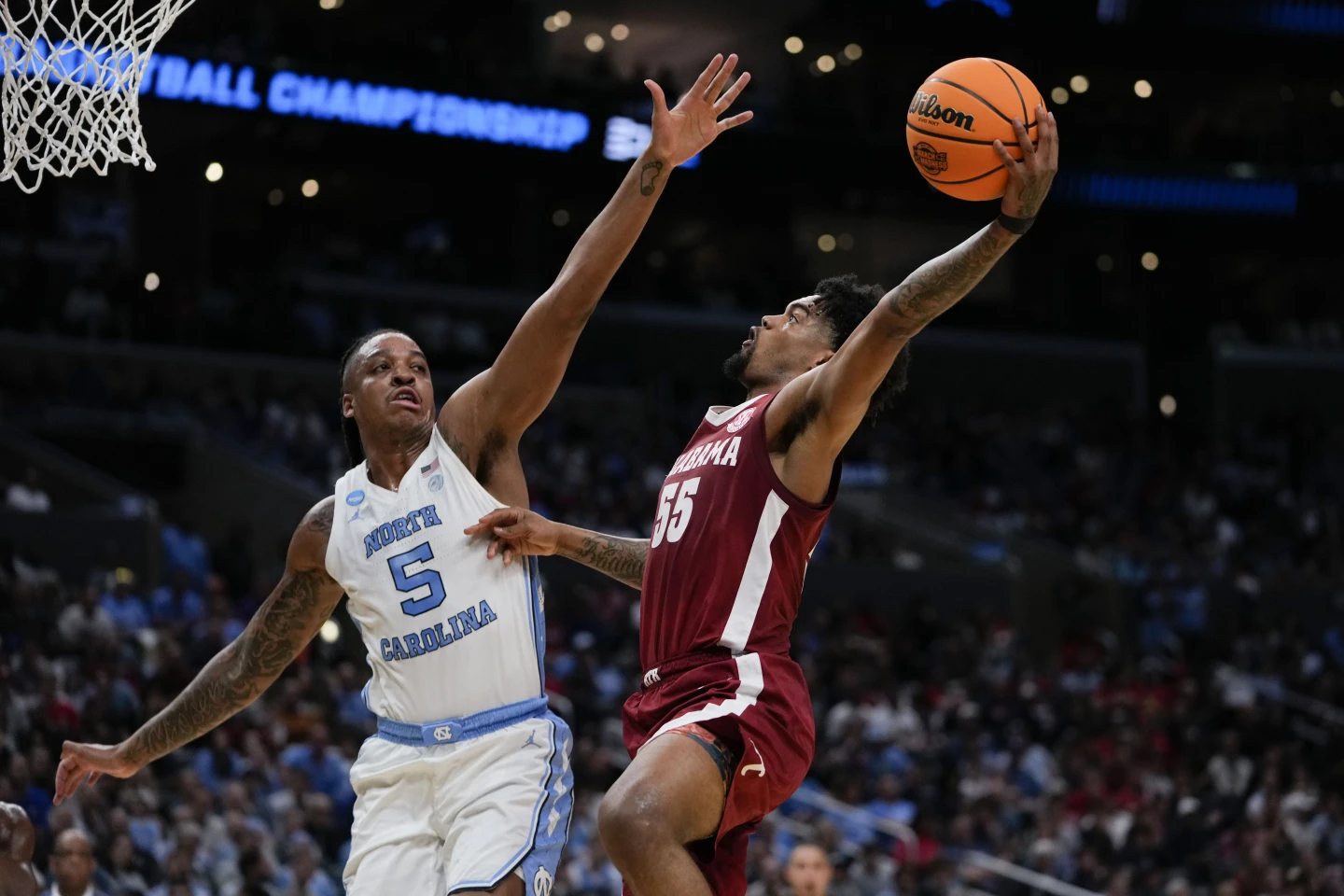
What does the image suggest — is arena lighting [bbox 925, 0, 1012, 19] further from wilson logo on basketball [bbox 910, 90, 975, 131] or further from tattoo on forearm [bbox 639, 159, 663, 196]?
tattoo on forearm [bbox 639, 159, 663, 196]

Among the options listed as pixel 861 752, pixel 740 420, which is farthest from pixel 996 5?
pixel 740 420

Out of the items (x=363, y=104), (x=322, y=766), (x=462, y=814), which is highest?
(x=363, y=104)

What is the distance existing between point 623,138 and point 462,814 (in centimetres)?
2078

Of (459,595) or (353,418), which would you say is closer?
(459,595)

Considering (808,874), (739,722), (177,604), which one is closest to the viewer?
(739,722)

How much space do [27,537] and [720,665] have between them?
12.2m

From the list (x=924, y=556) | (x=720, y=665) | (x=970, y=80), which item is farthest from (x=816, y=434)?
(x=924, y=556)

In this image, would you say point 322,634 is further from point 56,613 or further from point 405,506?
point 405,506

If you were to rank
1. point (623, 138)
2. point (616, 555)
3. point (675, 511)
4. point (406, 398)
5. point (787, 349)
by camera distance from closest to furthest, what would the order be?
point (675, 511) < point (406, 398) < point (787, 349) < point (616, 555) < point (623, 138)

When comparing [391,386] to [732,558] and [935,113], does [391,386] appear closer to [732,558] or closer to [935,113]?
[732,558]

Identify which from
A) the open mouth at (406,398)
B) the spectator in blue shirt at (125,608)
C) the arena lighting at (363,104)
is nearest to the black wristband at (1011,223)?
the open mouth at (406,398)

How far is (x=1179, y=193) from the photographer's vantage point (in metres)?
27.9

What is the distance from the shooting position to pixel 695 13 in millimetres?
30469

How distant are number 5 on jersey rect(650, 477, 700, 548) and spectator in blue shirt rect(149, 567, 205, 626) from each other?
942cm
